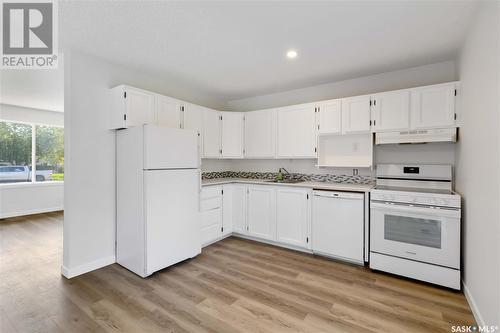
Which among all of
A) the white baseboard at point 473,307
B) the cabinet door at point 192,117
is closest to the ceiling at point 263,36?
the cabinet door at point 192,117

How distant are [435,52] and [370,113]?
3.04 ft

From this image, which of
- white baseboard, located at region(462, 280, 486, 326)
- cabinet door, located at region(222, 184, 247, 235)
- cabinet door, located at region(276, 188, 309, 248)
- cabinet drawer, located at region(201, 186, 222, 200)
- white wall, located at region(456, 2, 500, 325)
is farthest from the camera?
cabinet door, located at region(222, 184, 247, 235)

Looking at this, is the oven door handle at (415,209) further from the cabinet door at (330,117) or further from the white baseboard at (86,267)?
the white baseboard at (86,267)

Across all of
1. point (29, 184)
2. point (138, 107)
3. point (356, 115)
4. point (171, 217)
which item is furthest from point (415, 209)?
point (29, 184)

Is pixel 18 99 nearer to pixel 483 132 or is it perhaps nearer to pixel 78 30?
pixel 78 30

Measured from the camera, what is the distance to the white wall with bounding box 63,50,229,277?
8.57ft

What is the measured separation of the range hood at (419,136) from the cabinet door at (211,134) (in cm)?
254

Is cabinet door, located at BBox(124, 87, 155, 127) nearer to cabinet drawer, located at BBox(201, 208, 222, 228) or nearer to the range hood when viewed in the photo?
cabinet drawer, located at BBox(201, 208, 222, 228)

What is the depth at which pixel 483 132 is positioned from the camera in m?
1.80

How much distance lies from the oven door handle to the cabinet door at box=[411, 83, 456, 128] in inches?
39.9

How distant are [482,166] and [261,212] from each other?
2619 mm

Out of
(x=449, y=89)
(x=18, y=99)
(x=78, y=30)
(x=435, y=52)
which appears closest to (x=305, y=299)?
(x=449, y=89)

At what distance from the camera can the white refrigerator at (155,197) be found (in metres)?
2.62

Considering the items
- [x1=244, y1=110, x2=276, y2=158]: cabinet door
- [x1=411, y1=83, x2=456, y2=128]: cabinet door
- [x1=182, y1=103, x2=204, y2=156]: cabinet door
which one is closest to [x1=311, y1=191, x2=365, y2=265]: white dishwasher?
[x1=411, y1=83, x2=456, y2=128]: cabinet door
